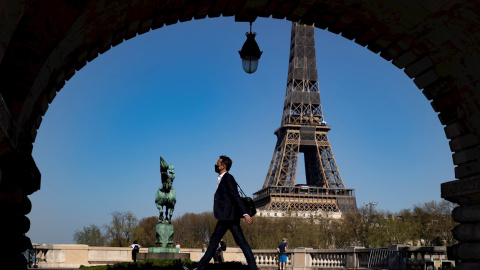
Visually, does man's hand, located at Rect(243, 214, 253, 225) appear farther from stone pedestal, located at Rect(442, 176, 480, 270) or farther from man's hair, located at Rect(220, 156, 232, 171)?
stone pedestal, located at Rect(442, 176, 480, 270)

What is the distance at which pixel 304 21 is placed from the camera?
1121 cm

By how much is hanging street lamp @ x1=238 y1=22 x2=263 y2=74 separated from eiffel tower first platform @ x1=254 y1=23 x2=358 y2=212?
8536cm

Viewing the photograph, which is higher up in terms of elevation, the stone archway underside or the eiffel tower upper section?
the eiffel tower upper section

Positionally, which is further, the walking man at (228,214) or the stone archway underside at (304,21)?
the walking man at (228,214)

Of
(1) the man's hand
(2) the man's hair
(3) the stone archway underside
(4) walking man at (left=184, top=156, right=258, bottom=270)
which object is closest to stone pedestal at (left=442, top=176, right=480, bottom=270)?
(3) the stone archway underside

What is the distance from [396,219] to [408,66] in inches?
2538

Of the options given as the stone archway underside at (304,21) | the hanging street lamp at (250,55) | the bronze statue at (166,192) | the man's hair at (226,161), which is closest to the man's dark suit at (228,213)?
the man's hair at (226,161)

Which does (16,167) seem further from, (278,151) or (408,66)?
(278,151)

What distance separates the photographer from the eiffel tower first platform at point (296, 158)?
98375 mm

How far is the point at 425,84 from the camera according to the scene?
1118 centimetres

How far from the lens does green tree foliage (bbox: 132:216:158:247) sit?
83.6m

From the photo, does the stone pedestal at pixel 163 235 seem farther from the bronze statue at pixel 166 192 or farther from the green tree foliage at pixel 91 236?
the green tree foliage at pixel 91 236

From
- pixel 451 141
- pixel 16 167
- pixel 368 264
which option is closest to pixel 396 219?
pixel 368 264

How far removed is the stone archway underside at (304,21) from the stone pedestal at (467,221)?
0.02 m
